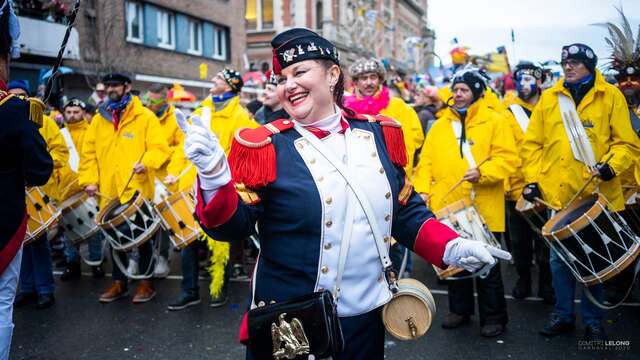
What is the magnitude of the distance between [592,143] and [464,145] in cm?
104

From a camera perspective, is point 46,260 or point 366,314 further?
point 46,260

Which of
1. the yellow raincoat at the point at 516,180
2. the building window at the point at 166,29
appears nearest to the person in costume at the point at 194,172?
the yellow raincoat at the point at 516,180

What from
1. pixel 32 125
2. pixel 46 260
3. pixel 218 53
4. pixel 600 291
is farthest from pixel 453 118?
pixel 218 53

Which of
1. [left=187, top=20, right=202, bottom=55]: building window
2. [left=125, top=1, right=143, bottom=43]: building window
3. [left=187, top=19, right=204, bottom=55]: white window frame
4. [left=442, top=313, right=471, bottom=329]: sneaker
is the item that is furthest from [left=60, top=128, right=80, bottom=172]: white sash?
[left=187, top=20, right=202, bottom=55]: building window

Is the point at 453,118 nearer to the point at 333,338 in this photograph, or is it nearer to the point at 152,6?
the point at 333,338

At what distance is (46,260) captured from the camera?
239 inches

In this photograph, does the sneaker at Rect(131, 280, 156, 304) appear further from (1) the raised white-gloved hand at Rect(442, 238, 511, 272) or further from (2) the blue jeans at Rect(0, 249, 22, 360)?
(1) the raised white-gloved hand at Rect(442, 238, 511, 272)

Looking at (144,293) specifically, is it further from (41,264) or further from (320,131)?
(320,131)

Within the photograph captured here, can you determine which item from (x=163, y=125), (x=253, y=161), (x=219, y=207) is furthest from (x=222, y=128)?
(x=219, y=207)

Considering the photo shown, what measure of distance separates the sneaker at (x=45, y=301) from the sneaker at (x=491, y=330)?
4357mm

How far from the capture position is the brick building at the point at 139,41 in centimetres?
1792

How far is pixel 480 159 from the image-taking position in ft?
16.7

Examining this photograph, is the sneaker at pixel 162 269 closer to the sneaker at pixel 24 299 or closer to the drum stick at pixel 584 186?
the sneaker at pixel 24 299

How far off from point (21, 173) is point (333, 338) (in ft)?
7.42
